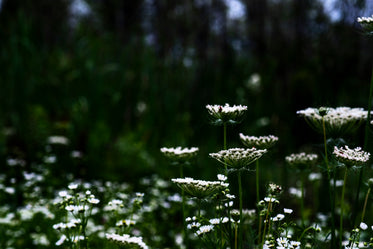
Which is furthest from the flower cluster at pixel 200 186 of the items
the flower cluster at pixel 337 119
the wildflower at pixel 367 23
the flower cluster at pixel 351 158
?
the wildflower at pixel 367 23

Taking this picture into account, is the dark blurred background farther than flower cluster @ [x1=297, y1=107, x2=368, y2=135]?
Yes

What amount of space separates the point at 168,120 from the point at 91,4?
47.7ft

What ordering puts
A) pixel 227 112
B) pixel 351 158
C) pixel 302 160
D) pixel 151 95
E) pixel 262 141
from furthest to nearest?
pixel 151 95 < pixel 302 160 < pixel 262 141 < pixel 227 112 < pixel 351 158

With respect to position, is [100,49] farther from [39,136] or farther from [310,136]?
[310,136]

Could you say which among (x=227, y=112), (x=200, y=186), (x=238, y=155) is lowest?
(x=200, y=186)

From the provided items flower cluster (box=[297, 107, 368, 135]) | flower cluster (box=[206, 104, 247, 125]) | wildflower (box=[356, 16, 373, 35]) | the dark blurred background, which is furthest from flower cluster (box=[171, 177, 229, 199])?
the dark blurred background

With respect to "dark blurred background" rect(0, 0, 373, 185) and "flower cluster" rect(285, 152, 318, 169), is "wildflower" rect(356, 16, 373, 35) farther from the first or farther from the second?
"dark blurred background" rect(0, 0, 373, 185)

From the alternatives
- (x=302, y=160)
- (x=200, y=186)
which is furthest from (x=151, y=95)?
(x=200, y=186)

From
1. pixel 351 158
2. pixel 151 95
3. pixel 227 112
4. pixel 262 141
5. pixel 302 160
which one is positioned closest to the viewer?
pixel 351 158

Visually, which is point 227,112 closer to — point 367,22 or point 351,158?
point 351,158

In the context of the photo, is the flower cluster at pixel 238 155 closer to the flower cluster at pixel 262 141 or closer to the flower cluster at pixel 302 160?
the flower cluster at pixel 262 141

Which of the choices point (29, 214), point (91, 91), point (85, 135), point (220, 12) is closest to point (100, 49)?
point (91, 91)

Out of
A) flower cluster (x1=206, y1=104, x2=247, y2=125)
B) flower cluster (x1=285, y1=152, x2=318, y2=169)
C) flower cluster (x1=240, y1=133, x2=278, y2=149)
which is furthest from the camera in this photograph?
flower cluster (x1=285, y1=152, x2=318, y2=169)

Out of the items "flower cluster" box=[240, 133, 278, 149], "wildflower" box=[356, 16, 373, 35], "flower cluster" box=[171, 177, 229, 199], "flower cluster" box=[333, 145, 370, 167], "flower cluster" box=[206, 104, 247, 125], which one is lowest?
"flower cluster" box=[171, 177, 229, 199]
